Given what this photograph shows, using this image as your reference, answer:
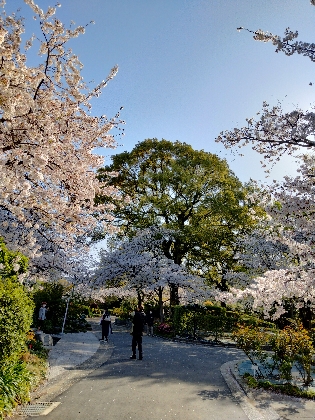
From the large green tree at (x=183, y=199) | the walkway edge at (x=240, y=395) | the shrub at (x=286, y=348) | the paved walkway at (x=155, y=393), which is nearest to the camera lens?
the paved walkway at (x=155, y=393)

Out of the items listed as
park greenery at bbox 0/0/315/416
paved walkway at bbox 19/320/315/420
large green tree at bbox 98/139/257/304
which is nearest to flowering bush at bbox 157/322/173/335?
park greenery at bbox 0/0/315/416

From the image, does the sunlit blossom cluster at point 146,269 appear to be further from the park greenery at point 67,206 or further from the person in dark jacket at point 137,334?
the person in dark jacket at point 137,334

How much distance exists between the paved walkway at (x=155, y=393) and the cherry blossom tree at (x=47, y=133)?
359cm

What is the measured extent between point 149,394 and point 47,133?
18.6 ft

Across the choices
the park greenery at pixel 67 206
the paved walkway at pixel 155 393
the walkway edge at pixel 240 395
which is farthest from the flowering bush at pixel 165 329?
the walkway edge at pixel 240 395

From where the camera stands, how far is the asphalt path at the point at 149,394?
17.9ft

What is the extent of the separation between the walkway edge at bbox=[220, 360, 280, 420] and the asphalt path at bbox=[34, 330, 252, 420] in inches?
5.3

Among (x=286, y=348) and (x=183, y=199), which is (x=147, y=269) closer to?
(x=183, y=199)

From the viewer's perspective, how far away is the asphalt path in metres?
5.45

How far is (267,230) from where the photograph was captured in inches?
809

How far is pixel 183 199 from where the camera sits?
953 inches

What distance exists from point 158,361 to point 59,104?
841cm

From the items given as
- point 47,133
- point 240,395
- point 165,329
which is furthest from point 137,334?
point 165,329

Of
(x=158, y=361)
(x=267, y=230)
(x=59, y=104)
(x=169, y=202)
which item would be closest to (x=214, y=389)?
(x=158, y=361)
